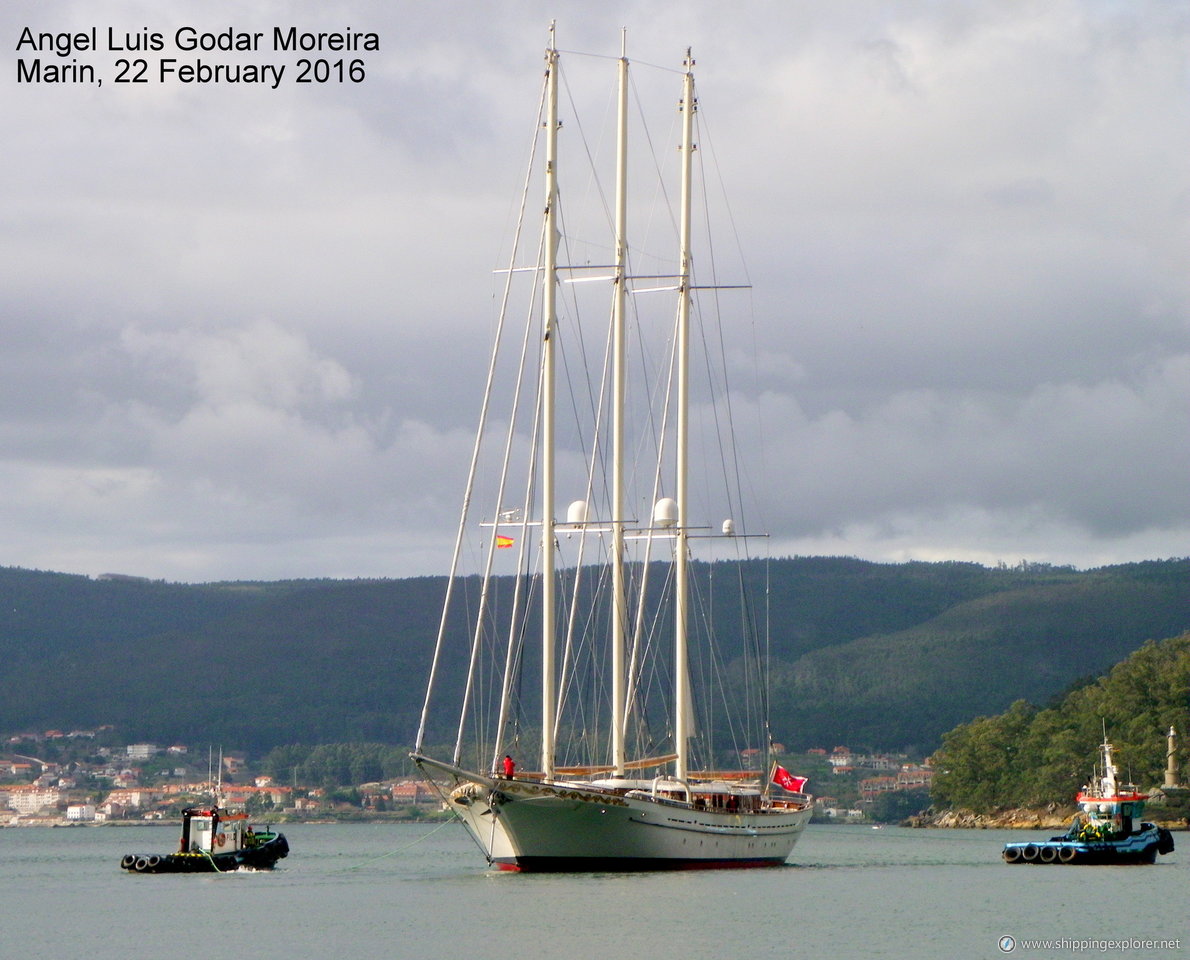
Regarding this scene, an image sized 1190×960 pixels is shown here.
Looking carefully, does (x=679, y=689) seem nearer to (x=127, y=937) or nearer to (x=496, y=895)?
(x=496, y=895)

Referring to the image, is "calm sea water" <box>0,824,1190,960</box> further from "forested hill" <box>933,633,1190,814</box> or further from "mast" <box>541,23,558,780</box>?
"forested hill" <box>933,633,1190,814</box>

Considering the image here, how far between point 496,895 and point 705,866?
958 cm

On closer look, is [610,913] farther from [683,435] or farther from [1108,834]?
[1108,834]

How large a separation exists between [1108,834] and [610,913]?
35.8 metres

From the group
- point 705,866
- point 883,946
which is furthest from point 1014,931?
point 705,866

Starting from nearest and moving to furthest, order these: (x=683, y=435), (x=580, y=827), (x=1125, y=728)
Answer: (x=580, y=827) < (x=683, y=435) < (x=1125, y=728)

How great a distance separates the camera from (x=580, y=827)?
77.6m

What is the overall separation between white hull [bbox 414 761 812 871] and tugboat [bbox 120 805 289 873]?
21.9m

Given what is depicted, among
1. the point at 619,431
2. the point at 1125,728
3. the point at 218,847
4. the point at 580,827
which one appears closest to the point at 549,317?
the point at 619,431

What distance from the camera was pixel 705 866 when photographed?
83.1 m

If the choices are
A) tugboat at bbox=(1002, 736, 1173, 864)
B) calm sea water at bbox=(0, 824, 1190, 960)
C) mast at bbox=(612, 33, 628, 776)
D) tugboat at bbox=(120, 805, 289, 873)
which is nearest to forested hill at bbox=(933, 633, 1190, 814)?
calm sea water at bbox=(0, 824, 1190, 960)

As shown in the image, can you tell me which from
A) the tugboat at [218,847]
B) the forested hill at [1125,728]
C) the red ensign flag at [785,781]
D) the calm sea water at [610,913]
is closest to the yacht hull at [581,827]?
the calm sea water at [610,913]

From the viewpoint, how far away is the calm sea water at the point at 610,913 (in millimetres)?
63344

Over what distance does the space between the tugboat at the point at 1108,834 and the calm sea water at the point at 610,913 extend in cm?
80
